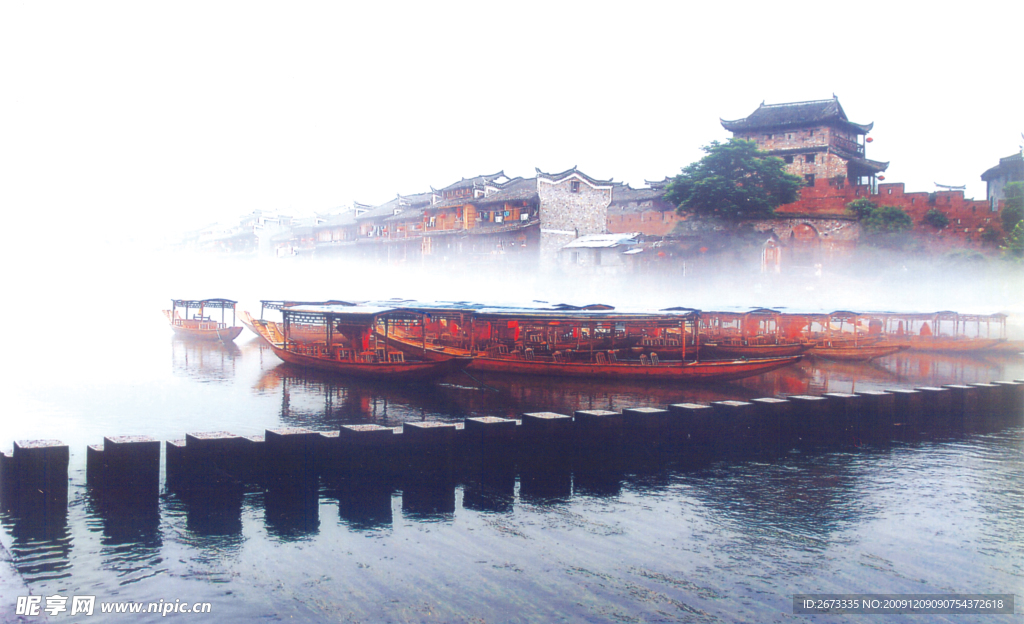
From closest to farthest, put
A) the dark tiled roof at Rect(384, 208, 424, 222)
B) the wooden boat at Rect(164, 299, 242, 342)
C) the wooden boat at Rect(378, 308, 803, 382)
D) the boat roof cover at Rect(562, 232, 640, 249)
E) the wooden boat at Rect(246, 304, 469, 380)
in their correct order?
the wooden boat at Rect(246, 304, 469, 380) → the wooden boat at Rect(378, 308, 803, 382) → the wooden boat at Rect(164, 299, 242, 342) → the boat roof cover at Rect(562, 232, 640, 249) → the dark tiled roof at Rect(384, 208, 424, 222)

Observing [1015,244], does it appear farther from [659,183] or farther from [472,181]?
[472,181]

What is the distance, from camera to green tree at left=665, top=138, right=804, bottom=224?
132ft

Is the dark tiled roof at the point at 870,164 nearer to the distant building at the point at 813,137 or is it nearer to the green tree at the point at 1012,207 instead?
the distant building at the point at 813,137

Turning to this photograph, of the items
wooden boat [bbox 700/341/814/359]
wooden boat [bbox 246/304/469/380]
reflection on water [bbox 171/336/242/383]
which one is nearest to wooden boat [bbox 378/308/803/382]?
wooden boat [bbox 246/304/469/380]

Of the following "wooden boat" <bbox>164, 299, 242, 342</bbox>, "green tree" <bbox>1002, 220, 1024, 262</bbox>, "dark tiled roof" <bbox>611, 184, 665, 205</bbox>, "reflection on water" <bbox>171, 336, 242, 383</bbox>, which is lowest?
"reflection on water" <bbox>171, 336, 242, 383</bbox>

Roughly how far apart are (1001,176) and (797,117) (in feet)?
44.8

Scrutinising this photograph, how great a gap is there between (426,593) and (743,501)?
4.50 m

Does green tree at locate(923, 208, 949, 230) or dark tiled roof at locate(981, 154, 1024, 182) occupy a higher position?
dark tiled roof at locate(981, 154, 1024, 182)

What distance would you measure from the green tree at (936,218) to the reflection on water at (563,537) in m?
33.6

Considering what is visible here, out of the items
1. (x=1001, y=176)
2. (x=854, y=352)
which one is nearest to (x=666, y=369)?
(x=854, y=352)

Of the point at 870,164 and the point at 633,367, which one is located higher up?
the point at 870,164

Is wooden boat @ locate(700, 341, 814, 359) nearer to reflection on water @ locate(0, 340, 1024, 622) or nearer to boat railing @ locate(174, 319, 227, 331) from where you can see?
reflection on water @ locate(0, 340, 1024, 622)

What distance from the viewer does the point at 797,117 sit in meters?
47.3

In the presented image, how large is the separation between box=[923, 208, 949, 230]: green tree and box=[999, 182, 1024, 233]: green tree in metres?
2.63
